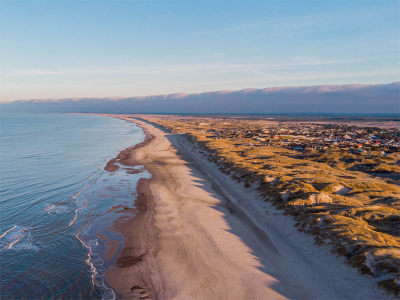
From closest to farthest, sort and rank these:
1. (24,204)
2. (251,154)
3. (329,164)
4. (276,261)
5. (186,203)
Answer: (276,261) → (24,204) → (186,203) → (329,164) → (251,154)

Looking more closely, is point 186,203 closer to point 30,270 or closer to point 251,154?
point 30,270

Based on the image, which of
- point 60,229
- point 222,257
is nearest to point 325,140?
point 222,257

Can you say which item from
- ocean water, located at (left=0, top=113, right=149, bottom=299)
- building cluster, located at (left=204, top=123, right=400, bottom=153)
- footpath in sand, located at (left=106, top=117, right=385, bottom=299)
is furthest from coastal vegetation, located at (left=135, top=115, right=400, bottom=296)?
building cluster, located at (left=204, top=123, right=400, bottom=153)

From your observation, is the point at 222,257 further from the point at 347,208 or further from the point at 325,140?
the point at 325,140

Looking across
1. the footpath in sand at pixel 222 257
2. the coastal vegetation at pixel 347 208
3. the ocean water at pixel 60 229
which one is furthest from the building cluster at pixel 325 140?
the ocean water at pixel 60 229

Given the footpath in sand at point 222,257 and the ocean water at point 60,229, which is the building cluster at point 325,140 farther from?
the ocean water at point 60,229

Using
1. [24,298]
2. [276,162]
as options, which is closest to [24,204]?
[24,298]

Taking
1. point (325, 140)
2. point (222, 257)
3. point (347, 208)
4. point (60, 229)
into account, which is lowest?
point (222, 257)

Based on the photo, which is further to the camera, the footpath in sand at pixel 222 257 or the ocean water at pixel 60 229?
the ocean water at pixel 60 229
